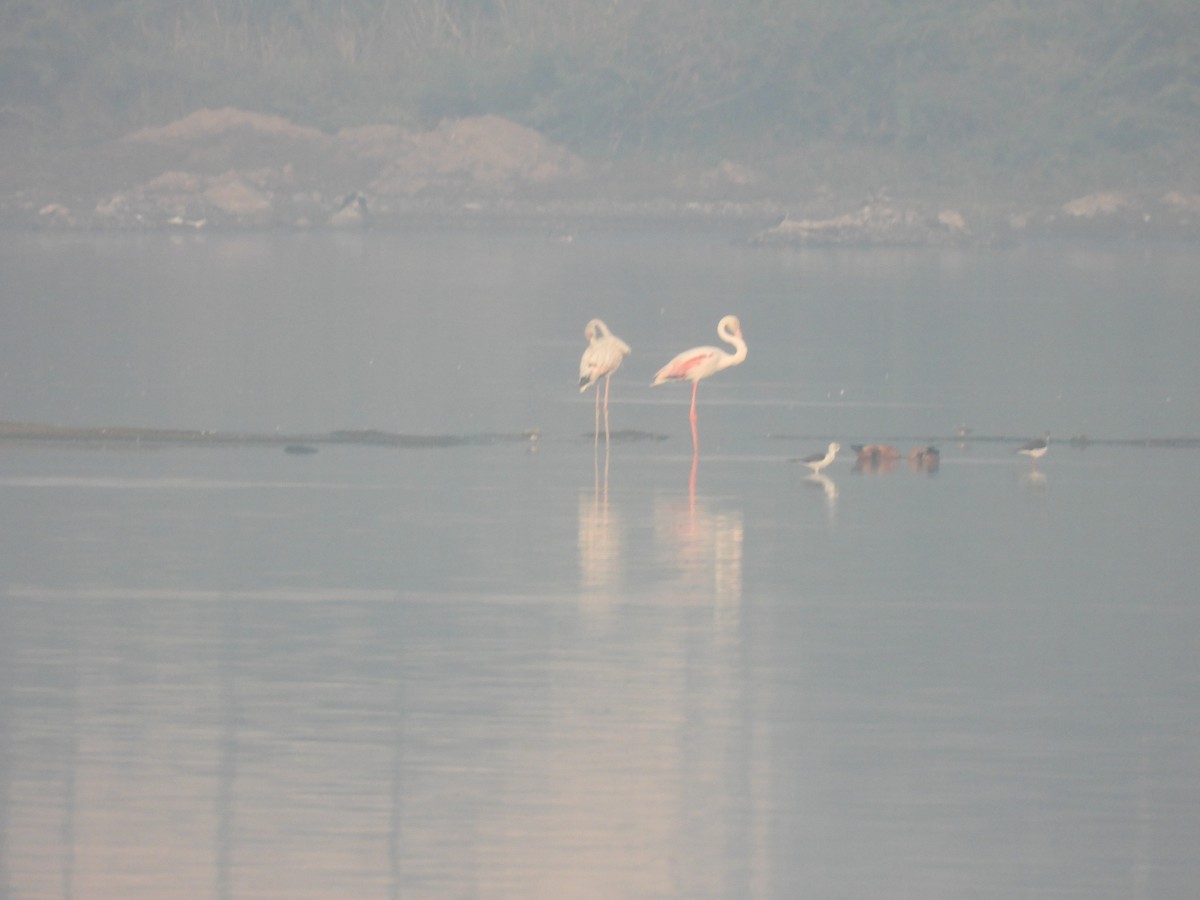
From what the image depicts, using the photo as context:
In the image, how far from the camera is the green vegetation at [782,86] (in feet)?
263

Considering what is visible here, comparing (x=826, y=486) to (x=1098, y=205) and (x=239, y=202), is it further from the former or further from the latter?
(x=239, y=202)

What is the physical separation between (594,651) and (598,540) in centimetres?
289

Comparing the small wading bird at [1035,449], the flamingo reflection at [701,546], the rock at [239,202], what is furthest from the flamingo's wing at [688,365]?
the rock at [239,202]

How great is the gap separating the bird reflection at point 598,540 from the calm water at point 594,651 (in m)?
0.04

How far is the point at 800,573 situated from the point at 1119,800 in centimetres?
409

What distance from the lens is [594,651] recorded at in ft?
32.7

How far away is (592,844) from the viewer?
7.41 m

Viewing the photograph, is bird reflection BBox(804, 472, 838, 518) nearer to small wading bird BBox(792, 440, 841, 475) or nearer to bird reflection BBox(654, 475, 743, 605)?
small wading bird BBox(792, 440, 841, 475)

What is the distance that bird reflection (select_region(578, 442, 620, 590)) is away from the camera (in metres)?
11.7

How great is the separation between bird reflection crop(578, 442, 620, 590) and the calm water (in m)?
0.04

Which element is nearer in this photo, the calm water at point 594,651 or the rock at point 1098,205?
the calm water at point 594,651

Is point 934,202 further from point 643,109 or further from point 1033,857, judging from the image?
point 1033,857

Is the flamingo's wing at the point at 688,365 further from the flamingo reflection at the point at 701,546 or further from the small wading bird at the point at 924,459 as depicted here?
the flamingo reflection at the point at 701,546

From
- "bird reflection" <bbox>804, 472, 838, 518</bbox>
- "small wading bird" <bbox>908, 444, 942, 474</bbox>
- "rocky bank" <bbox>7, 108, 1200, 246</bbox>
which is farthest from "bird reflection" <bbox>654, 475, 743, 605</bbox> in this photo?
"rocky bank" <bbox>7, 108, 1200, 246</bbox>
